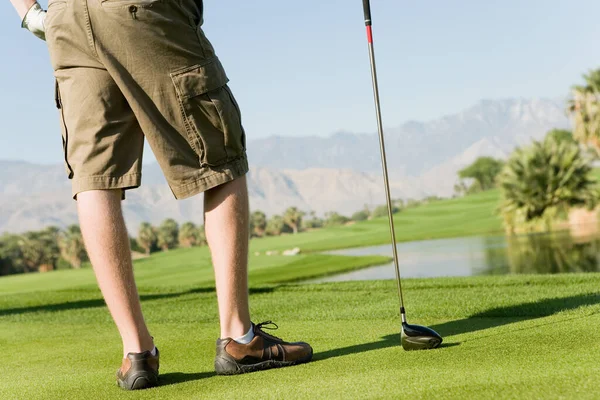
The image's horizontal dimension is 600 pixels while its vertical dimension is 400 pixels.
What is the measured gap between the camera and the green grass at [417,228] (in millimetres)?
27312

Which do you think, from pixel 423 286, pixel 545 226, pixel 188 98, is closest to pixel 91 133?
pixel 188 98

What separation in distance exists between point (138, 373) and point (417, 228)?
3057 cm

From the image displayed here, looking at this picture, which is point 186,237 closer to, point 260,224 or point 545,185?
point 260,224

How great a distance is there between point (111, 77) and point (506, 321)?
1852mm

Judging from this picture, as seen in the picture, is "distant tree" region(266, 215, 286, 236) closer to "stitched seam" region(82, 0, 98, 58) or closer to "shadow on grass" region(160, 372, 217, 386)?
"shadow on grass" region(160, 372, 217, 386)

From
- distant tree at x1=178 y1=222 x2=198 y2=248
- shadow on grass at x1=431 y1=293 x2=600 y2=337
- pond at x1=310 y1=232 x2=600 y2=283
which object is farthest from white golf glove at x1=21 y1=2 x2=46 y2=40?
distant tree at x1=178 y1=222 x2=198 y2=248

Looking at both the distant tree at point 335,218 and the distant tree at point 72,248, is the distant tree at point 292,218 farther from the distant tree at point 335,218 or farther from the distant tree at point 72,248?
the distant tree at point 72,248

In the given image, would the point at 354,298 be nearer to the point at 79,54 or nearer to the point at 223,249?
the point at 223,249

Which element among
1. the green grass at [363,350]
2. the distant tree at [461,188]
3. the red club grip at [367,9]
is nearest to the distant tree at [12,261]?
the green grass at [363,350]

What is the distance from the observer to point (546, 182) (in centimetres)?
2077

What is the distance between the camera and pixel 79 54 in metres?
2.46

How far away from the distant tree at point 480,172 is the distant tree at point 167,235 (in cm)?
5254

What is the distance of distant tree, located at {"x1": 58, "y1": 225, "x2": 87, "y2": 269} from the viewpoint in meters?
33.5

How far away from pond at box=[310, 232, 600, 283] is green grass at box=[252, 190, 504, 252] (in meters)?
8.85
